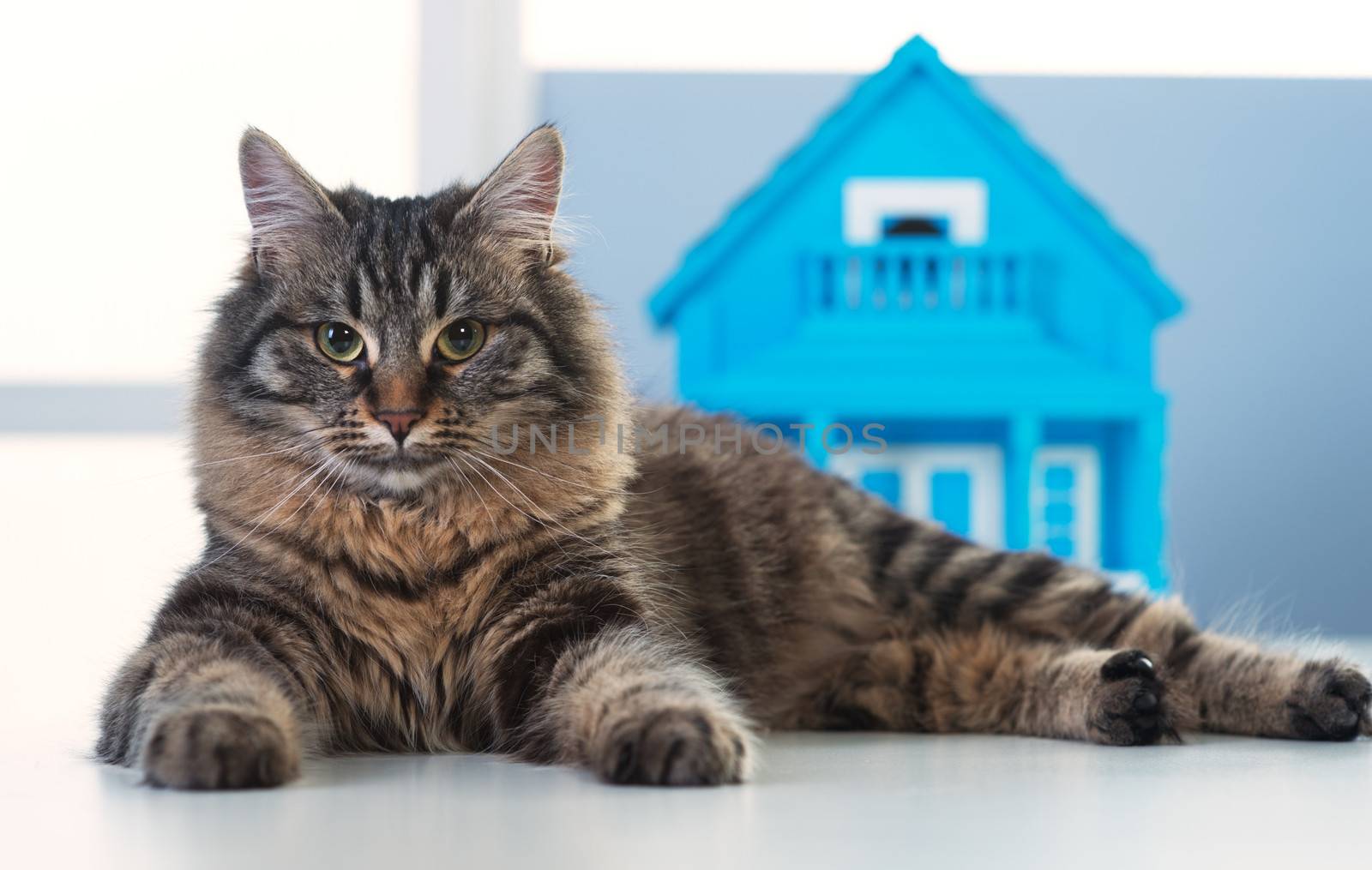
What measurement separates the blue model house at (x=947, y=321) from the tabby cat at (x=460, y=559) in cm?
118

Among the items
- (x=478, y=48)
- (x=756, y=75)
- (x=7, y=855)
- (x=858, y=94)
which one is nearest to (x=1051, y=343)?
Result: (x=858, y=94)

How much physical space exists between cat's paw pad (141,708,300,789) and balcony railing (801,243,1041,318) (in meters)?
2.03

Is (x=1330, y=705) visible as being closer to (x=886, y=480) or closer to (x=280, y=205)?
(x=280, y=205)

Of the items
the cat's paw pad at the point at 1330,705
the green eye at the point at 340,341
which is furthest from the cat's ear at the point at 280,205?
the cat's paw pad at the point at 1330,705

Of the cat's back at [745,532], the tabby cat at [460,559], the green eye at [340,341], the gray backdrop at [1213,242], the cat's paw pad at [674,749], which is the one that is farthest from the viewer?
the gray backdrop at [1213,242]

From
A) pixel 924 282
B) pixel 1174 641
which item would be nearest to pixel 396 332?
pixel 1174 641

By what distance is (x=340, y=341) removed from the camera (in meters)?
1.57

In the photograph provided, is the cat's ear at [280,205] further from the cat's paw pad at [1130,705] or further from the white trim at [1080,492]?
the white trim at [1080,492]

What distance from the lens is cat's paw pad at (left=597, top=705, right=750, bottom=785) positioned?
123 cm

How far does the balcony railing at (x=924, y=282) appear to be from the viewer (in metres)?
3.07

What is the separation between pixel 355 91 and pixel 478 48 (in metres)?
0.39

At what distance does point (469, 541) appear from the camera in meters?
1.61

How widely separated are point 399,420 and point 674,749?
1.72 feet

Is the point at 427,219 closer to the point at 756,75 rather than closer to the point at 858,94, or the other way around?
the point at 858,94
